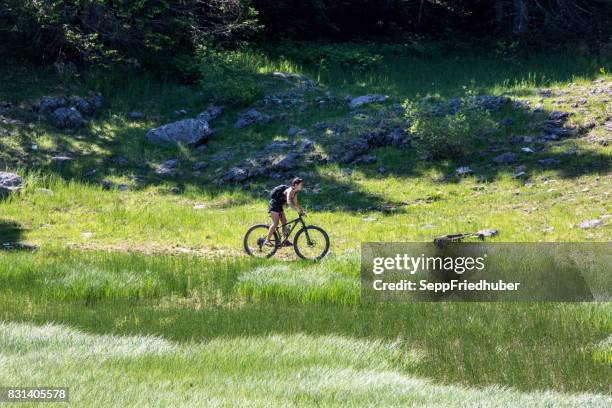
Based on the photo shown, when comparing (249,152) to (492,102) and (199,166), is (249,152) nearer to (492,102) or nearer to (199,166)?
(199,166)

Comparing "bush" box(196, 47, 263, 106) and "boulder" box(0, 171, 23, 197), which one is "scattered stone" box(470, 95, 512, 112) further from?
"boulder" box(0, 171, 23, 197)

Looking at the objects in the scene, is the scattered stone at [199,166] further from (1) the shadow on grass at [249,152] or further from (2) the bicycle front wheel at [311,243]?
(2) the bicycle front wheel at [311,243]

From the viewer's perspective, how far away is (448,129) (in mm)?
19328

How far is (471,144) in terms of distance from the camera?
20094 millimetres

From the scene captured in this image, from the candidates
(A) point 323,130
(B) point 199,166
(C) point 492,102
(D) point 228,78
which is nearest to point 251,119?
(D) point 228,78

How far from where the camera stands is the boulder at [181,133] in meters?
22.0

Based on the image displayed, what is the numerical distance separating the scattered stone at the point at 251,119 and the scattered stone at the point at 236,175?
127 inches

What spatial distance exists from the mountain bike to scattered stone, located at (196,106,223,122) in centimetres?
1024

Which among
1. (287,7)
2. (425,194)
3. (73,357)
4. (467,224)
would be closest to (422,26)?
(287,7)

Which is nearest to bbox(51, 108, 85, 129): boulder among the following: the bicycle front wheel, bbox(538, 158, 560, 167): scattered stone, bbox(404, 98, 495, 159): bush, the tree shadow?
the tree shadow

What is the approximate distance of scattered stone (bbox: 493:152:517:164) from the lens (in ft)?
62.1

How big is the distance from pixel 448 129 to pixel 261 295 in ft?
33.3

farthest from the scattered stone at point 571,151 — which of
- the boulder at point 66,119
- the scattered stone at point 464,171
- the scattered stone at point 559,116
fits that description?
the boulder at point 66,119

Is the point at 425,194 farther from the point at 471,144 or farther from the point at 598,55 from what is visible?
the point at 598,55
